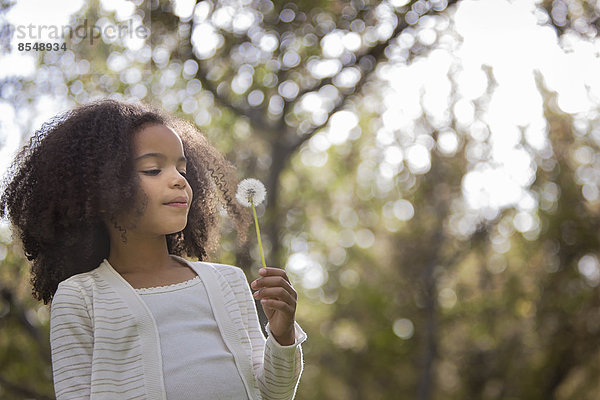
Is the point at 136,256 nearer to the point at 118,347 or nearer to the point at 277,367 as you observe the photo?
the point at 118,347

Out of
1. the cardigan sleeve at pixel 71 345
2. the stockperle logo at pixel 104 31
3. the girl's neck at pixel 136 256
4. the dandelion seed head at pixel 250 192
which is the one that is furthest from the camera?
the stockperle logo at pixel 104 31

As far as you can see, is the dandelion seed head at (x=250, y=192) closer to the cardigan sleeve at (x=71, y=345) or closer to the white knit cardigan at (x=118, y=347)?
the white knit cardigan at (x=118, y=347)

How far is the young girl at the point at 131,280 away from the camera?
1401mm

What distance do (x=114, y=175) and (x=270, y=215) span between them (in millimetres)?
4372

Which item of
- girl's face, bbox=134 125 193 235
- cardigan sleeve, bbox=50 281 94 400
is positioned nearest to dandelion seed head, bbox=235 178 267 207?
girl's face, bbox=134 125 193 235

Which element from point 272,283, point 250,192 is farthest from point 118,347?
point 250,192

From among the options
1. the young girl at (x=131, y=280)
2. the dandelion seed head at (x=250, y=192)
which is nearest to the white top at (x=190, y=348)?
the young girl at (x=131, y=280)

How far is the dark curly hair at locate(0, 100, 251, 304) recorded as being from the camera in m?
1.55

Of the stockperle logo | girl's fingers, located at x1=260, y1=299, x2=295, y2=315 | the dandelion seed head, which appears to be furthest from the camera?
the stockperle logo

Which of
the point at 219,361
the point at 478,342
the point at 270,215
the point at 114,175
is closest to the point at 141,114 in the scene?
the point at 114,175

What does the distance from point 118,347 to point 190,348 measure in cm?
15

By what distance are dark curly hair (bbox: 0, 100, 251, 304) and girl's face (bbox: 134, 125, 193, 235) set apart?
0.8 inches

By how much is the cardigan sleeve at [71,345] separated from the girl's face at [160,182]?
0.75 ft

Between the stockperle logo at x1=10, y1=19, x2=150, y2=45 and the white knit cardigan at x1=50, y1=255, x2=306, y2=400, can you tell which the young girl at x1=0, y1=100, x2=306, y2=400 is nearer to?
the white knit cardigan at x1=50, y1=255, x2=306, y2=400
